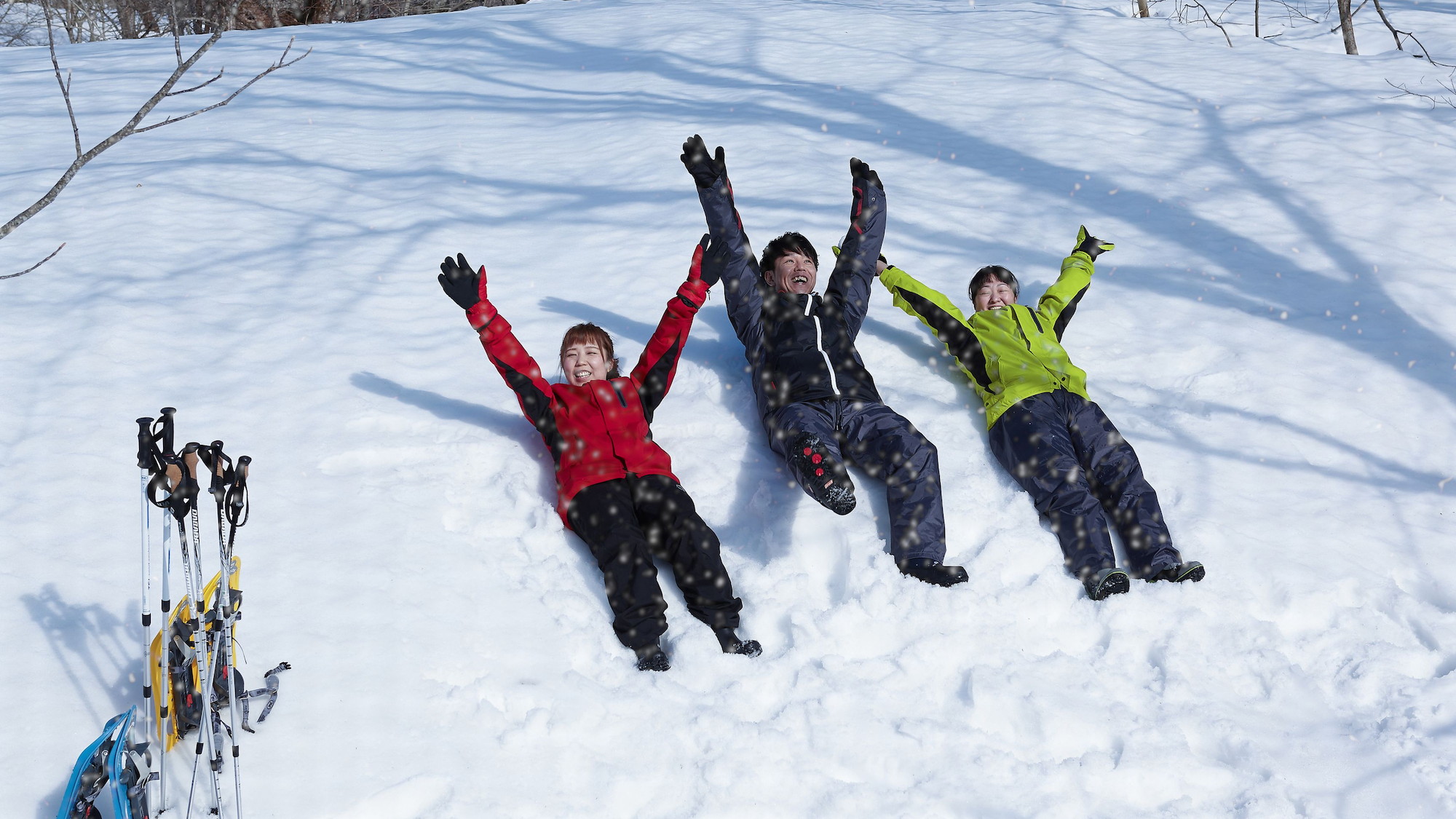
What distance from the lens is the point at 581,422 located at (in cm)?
342

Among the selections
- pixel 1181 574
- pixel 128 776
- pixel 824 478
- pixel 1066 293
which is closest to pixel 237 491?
pixel 128 776

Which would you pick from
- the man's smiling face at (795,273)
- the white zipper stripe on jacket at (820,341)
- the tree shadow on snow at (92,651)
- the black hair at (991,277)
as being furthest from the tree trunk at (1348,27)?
the tree shadow on snow at (92,651)

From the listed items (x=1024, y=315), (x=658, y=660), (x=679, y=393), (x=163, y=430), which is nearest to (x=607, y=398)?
(x=679, y=393)

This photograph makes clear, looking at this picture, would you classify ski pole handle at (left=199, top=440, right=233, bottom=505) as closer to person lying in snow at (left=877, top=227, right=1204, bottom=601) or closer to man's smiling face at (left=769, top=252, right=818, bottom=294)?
man's smiling face at (left=769, top=252, right=818, bottom=294)

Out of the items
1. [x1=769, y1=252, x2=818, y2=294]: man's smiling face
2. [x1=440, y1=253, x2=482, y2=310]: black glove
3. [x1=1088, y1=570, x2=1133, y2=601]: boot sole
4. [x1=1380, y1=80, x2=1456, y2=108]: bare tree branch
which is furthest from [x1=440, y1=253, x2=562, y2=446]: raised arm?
[x1=1380, y1=80, x2=1456, y2=108]: bare tree branch

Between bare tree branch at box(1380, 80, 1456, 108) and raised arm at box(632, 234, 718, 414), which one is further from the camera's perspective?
bare tree branch at box(1380, 80, 1456, 108)

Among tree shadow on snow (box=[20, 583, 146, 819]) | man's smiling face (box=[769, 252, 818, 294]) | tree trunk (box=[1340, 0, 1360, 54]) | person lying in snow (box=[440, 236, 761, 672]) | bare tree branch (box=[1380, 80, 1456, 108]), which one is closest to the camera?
tree shadow on snow (box=[20, 583, 146, 819])

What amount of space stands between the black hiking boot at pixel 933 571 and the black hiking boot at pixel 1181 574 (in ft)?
2.18

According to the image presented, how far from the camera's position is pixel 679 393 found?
13.3 feet

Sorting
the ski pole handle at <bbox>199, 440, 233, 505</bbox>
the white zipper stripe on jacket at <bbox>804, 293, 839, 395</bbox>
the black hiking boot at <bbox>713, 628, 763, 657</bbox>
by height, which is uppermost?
the ski pole handle at <bbox>199, 440, 233, 505</bbox>

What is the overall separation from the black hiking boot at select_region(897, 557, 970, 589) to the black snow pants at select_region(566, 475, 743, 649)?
600 millimetres

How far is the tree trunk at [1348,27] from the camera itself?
7.86 metres

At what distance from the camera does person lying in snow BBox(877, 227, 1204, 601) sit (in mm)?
3250

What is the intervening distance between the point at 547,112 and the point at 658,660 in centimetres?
568
